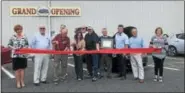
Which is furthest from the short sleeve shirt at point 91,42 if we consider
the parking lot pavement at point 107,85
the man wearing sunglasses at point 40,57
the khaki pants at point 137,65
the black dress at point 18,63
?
the black dress at point 18,63

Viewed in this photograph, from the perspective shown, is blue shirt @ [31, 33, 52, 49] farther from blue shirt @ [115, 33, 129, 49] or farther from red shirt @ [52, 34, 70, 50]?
blue shirt @ [115, 33, 129, 49]

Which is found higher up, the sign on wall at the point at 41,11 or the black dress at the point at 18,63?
the sign on wall at the point at 41,11

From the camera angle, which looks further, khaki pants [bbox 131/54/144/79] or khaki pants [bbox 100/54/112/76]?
khaki pants [bbox 100/54/112/76]

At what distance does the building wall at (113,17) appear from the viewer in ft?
72.4

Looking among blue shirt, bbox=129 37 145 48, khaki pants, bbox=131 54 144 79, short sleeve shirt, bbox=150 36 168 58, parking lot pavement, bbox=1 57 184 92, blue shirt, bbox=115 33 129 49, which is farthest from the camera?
blue shirt, bbox=115 33 129 49

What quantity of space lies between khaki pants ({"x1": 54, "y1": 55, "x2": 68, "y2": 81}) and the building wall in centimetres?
1041

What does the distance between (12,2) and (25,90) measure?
12156 mm

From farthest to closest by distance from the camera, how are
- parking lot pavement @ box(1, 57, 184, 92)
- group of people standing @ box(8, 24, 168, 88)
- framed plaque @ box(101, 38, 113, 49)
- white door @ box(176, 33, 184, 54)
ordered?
1. white door @ box(176, 33, 184, 54)
2. framed plaque @ box(101, 38, 113, 49)
3. group of people standing @ box(8, 24, 168, 88)
4. parking lot pavement @ box(1, 57, 184, 92)

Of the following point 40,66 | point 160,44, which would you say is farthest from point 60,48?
point 160,44

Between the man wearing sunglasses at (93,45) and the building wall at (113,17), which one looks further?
the building wall at (113,17)

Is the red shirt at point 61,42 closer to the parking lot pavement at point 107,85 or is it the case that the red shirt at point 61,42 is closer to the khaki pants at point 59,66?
the khaki pants at point 59,66

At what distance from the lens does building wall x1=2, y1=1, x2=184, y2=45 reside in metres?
22.1

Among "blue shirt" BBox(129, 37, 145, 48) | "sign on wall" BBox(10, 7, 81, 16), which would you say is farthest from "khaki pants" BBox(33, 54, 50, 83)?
"sign on wall" BBox(10, 7, 81, 16)

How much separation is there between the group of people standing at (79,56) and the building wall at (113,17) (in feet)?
32.5
